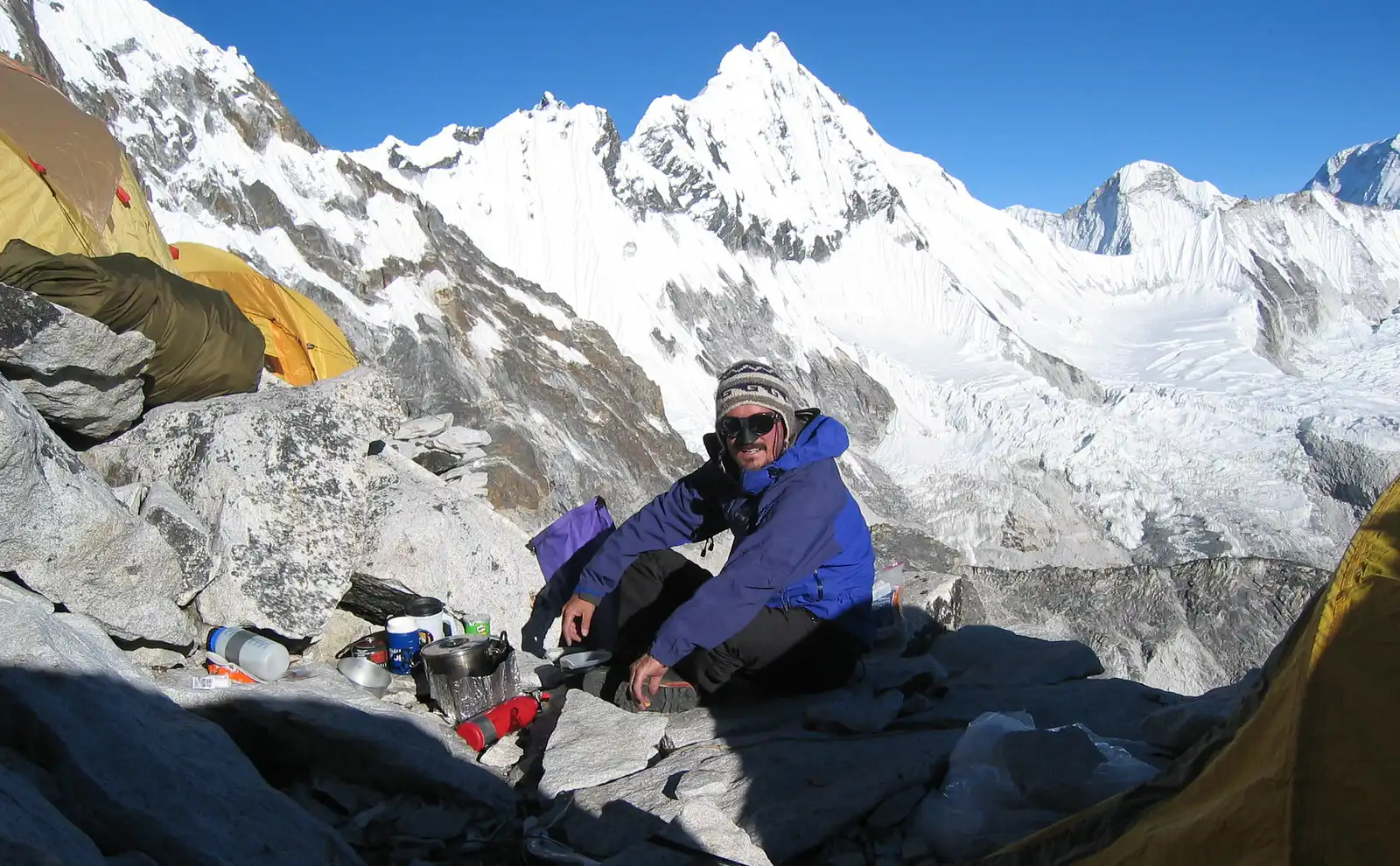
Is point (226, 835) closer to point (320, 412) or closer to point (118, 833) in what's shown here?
point (118, 833)

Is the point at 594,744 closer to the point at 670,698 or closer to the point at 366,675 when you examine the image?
the point at 670,698

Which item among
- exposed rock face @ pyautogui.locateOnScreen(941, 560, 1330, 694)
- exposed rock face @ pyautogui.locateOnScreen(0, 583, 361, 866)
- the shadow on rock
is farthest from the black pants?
exposed rock face @ pyautogui.locateOnScreen(941, 560, 1330, 694)

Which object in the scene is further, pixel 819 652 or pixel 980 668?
pixel 980 668

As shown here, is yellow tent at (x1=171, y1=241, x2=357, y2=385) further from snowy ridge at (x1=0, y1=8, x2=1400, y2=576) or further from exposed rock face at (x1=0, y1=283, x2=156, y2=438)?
exposed rock face at (x1=0, y1=283, x2=156, y2=438)

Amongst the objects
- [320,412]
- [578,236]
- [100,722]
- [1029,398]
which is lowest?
[100,722]

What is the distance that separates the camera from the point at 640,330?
45000 mm

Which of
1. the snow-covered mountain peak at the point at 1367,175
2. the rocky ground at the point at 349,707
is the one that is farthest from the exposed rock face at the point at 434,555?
the snow-covered mountain peak at the point at 1367,175

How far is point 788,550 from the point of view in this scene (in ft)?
10.8

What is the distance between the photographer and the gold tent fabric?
4.40ft

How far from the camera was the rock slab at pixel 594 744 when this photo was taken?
9.92 ft

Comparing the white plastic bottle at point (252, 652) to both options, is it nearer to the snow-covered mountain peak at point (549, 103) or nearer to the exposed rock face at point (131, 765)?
the exposed rock face at point (131, 765)

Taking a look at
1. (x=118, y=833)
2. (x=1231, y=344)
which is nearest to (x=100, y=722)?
(x=118, y=833)

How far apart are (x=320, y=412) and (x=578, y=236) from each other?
45387 millimetres

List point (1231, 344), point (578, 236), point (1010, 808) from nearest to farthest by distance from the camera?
1. point (1010, 808)
2. point (578, 236)
3. point (1231, 344)
